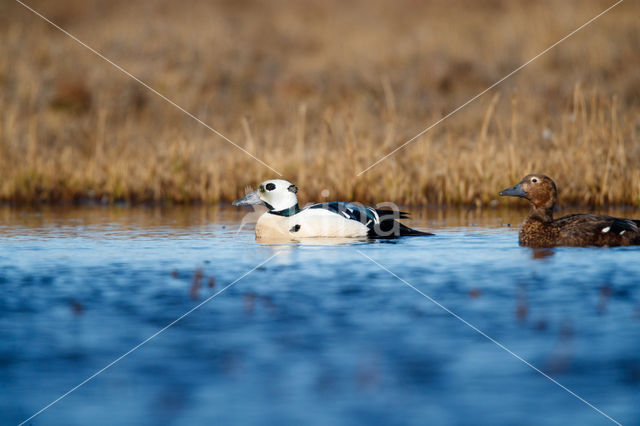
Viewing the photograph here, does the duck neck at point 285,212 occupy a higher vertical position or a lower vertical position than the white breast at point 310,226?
higher

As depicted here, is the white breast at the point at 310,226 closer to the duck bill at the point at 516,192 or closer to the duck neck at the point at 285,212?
the duck neck at the point at 285,212

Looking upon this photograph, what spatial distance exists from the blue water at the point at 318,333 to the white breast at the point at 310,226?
465 millimetres

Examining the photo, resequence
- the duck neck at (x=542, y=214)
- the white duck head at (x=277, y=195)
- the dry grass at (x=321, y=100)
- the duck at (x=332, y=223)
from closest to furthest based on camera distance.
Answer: the duck neck at (x=542, y=214), the duck at (x=332, y=223), the white duck head at (x=277, y=195), the dry grass at (x=321, y=100)

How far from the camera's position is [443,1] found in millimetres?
40625

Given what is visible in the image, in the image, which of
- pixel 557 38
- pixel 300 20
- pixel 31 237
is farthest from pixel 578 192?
pixel 300 20

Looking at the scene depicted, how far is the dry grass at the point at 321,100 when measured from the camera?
13.7 m

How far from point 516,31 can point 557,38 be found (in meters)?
2.01

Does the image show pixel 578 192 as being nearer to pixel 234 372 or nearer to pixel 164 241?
pixel 164 241

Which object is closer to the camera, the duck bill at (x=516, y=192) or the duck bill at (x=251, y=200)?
the duck bill at (x=516, y=192)
